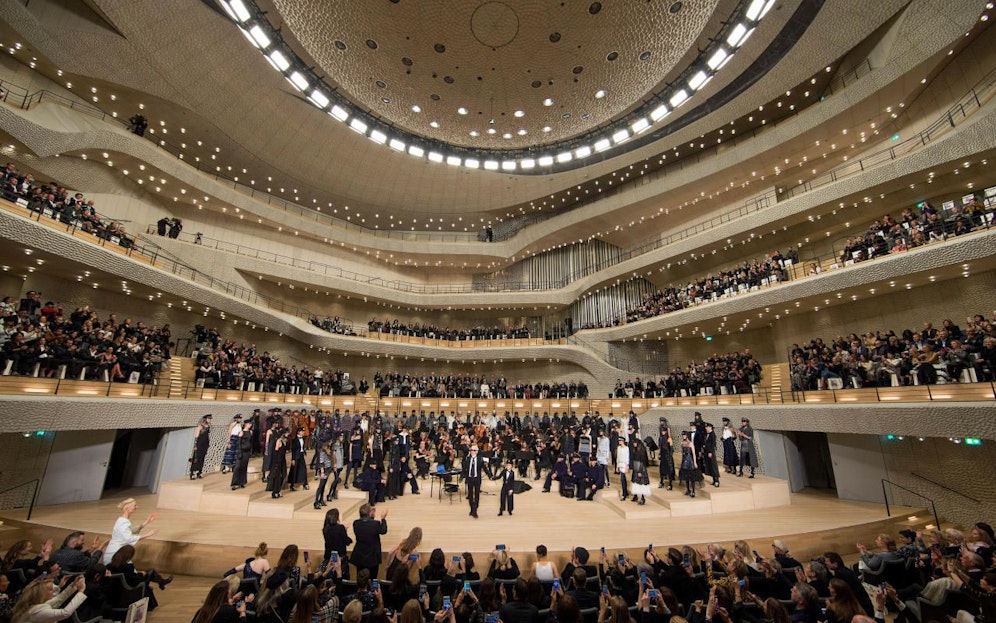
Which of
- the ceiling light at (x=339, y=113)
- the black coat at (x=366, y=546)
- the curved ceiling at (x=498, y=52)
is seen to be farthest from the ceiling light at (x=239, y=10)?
the black coat at (x=366, y=546)

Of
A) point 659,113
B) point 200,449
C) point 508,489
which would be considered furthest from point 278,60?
point 508,489

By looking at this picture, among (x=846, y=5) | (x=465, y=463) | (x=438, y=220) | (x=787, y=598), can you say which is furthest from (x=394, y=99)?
(x=438, y=220)

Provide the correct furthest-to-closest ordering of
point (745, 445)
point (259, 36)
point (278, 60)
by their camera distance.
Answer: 1. point (278, 60)
2. point (259, 36)
3. point (745, 445)

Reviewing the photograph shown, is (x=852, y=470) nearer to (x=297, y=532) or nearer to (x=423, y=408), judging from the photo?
(x=297, y=532)

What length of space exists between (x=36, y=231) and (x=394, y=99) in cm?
929

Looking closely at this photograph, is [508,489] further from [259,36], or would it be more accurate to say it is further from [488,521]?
[259,36]

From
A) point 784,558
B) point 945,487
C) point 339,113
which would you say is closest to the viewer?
point 784,558

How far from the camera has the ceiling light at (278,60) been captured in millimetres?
12609

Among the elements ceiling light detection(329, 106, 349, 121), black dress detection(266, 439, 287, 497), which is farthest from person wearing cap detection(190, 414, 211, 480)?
ceiling light detection(329, 106, 349, 121)

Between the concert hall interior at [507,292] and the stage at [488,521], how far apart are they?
7 cm

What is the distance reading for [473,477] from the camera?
819cm

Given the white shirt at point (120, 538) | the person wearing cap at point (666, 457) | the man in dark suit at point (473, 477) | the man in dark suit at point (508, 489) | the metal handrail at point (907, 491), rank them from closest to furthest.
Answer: the white shirt at point (120, 538) < the man in dark suit at point (473, 477) < the man in dark suit at point (508, 489) < the metal handrail at point (907, 491) < the person wearing cap at point (666, 457)

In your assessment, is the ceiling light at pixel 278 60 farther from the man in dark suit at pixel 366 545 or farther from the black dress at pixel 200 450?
the man in dark suit at pixel 366 545

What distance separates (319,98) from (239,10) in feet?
13.8
